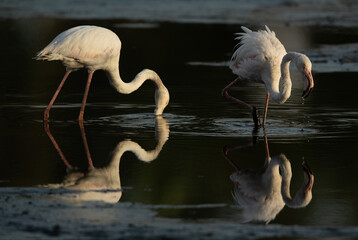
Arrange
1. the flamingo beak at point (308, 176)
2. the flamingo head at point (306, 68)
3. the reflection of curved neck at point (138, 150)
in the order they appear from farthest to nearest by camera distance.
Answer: the flamingo head at point (306, 68) → the reflection of curved neck at point (138, 150) → the flamingo beak at point (308, 176)

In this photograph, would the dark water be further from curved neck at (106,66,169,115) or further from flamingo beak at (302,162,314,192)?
curved neck at (106,66,169,115)

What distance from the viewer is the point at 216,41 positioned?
20.6m

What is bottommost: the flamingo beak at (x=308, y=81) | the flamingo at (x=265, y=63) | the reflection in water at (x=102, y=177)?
the reflection in water at (x=102, y=177)

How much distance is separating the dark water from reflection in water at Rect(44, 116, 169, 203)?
0.07 meters

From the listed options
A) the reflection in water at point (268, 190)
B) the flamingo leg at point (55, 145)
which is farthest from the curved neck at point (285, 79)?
the flamingo leg at point (55, 145)

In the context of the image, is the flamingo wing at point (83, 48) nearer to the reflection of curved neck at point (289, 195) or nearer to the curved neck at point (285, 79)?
the curved neck at point (285, 79)

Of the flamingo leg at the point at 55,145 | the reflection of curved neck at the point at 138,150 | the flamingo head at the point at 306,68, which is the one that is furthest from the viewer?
the flamingo head at the point at 306,68

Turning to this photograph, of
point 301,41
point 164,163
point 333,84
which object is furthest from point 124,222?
point 301,41

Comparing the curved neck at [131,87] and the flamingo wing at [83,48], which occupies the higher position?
the flamingo wing at [83,48]

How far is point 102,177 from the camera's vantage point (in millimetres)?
7426

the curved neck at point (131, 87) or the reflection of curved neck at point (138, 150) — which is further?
the curved neck at point (131, 87)

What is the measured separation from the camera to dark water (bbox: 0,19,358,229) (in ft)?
22.5

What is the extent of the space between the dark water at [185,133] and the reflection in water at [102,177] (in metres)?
0.07

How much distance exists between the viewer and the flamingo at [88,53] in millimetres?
10805
